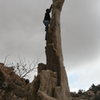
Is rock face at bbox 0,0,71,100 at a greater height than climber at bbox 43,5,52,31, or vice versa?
climber at bbox 43,5,52,31

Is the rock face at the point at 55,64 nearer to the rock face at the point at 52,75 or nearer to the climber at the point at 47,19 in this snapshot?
the rock face at the point at 52,75

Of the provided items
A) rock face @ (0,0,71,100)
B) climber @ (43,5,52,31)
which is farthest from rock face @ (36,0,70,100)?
climber @ (43,5,52,31)

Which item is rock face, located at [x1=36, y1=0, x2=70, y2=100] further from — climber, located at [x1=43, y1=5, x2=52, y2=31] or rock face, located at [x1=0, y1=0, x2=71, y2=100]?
climber, located at [x1=43, y1=5, x2=52, y2=31]

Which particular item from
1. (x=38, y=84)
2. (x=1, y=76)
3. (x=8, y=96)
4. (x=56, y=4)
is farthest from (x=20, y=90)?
(x=56, y=4)

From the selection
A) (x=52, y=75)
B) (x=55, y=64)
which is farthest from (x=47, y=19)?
(x=52, y=75)

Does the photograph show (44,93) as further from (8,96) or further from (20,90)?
(20,90)

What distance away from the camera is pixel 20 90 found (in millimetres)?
36344

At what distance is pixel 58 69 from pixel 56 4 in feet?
21.5

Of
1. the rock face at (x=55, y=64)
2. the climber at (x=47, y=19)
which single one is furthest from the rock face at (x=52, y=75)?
the climber at (x=47, y=19)

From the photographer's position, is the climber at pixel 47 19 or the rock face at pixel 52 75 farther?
the climber at pixel 47 19

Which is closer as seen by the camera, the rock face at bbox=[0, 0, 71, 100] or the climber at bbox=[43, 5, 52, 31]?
the rock face at bbox=[0, 0, 71, 100]

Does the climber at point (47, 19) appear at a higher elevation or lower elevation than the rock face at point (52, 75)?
higher

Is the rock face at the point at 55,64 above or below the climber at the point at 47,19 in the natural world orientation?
below

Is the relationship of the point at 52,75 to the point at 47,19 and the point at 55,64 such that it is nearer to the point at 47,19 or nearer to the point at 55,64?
the point at 55,64
